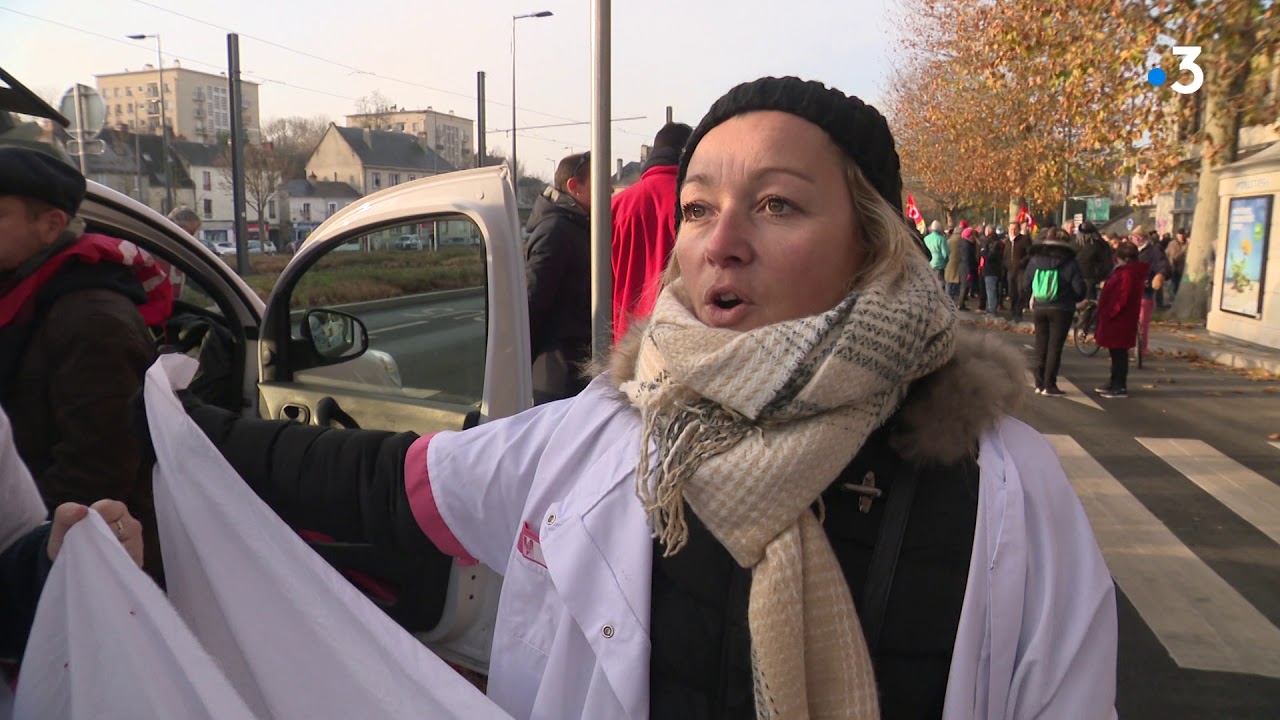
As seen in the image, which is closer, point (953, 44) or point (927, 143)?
point (953, 44)

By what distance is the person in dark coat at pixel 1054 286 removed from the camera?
1045cm

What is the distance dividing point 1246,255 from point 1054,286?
25.7 feet

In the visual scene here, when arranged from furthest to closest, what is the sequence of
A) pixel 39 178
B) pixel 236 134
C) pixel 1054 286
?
1. pixel 236 134
2. pixel 1054 286
3. pixel 39 178

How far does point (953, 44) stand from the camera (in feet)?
82.3

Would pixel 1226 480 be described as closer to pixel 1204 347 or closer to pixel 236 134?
pixel 1204 347

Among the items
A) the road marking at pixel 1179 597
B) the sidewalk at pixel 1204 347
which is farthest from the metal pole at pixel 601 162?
the sidewalk at pixel 1204 347

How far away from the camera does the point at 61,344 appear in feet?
8.33

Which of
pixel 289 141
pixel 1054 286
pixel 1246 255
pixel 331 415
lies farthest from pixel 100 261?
pixel 289 141

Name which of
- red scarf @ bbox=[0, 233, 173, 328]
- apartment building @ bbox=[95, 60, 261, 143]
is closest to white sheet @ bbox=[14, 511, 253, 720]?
red scarf @ bbox=[0, 233, 173, 328]

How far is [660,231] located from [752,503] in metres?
3.11

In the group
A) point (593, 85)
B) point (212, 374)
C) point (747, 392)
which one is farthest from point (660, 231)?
point (747, 392)

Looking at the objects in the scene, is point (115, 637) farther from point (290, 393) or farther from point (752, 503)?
point (290, 393)

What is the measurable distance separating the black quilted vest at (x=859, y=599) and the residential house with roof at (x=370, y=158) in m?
52.6

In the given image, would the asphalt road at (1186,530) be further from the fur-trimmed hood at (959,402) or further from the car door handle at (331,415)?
the car door handle at (331,415)
